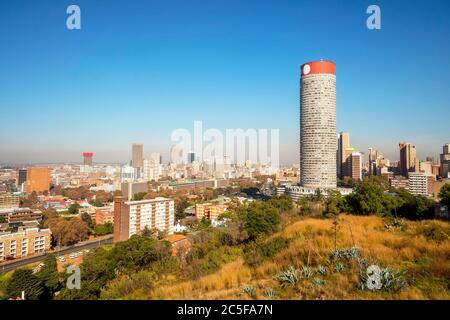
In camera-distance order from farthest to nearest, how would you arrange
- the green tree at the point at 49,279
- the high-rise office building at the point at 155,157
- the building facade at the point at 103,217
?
1. the high-rise office building at the point at 155,157
2. the building facade at the point at 103,217
3. the green tree at the point at 49,279

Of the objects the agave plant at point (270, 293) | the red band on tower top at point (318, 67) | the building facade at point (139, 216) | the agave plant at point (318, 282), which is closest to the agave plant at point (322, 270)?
the agave plant at point (318, 282)

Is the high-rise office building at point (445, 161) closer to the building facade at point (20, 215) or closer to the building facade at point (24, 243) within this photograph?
the building facade at point (24, 243)

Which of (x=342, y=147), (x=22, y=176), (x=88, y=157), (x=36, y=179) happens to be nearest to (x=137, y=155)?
(x=88, y=157)

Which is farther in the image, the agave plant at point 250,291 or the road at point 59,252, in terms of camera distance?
the road at point 59,252

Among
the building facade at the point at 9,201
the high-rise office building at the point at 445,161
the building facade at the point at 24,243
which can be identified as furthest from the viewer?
the high-rise office building at the point at 445,161

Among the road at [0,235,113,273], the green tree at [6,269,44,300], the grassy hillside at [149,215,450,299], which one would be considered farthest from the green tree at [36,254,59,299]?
the road at [0,235,113,273]

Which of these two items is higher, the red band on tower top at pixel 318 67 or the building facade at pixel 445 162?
the red band on tower top at pixel 318 67
